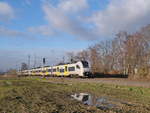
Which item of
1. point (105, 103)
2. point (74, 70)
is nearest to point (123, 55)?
point (74, 70)

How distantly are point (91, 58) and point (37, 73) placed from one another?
777 inches

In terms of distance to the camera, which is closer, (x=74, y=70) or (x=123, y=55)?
(x=74, y=70)

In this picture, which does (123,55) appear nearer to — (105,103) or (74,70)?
(74,70)

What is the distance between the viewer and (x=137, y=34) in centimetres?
5056

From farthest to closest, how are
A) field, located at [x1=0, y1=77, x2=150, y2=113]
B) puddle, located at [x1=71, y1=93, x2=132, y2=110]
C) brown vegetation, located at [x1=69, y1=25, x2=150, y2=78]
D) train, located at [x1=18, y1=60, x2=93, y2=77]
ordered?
1. brown vegetation, located at [x1=69, y1=25, x2=150, y2=78]
2. train, located at [x1=18, y1=60, x2=93, y2=77]
3. puddle, located at [x1=71, y1=93, x2=132, y2=110]
4. field, located at [x1=0, y1=77, x2=150, y2=113]

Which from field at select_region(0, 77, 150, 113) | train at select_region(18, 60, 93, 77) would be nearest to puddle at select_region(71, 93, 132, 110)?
field at select_region(0, 77, 150, 113)

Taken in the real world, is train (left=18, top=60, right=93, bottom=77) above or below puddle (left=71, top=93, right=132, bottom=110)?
above

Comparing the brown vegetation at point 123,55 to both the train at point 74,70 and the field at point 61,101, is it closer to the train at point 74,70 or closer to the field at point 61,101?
the train at point 74,70

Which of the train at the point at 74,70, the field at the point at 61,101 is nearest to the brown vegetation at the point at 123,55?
the train at the point at 74,70

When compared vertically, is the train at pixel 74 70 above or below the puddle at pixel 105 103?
above

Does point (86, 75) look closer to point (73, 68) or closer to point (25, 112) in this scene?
point (73, 68)

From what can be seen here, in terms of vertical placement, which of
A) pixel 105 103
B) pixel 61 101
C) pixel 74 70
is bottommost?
pixel 105 103

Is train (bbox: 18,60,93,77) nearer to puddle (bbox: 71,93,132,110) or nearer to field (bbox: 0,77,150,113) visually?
field (bbox: 0,77,150,113)

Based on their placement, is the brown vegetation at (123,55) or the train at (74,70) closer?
the train at (74,70)
